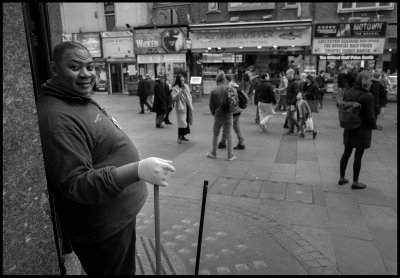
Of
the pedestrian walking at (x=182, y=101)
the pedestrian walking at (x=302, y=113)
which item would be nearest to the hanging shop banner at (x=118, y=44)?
the pedestrian walking at (x=182, y=101)

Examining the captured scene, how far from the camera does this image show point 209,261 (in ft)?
11.0

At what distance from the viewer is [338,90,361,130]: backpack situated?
5.03m

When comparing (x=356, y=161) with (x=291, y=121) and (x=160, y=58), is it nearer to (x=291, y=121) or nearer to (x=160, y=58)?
(x=291, y=121)

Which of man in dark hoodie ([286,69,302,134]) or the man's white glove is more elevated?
the man's white glove

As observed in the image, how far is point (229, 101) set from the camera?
264 inches

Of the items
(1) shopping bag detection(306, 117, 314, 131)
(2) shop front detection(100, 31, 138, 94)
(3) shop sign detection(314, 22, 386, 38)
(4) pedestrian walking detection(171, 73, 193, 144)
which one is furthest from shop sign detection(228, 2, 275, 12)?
(4) pedestrian walking detection(171, 73, 193, 144)

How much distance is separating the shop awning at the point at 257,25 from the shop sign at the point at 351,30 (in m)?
0.77

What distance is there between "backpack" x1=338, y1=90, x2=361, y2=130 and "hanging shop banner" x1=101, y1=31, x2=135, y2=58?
18.5 metres

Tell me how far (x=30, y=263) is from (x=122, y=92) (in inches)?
885

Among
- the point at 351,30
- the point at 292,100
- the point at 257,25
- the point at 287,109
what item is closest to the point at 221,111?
the point at 292,100

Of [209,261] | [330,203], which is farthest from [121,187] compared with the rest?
[330,203]

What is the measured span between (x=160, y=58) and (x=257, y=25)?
6165mm

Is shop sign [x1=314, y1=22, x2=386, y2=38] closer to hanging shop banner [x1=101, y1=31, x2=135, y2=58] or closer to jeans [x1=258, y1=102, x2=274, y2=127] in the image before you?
jeans [x1=258, y1=102, x2=274, y2=127]

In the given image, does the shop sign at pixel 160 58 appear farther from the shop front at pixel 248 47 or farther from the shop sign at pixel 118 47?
the shop sign at pixel 118 47
